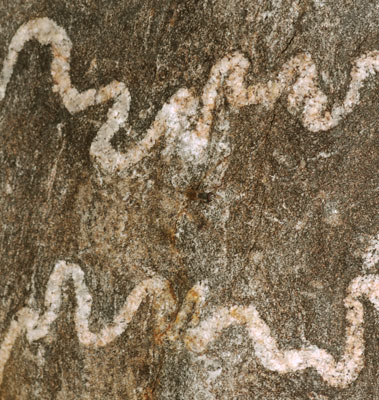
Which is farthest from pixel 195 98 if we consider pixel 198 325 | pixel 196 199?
pixel 198 325

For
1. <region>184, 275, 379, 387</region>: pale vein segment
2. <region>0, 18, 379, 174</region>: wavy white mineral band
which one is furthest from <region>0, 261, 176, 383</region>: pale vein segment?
<region>0, 18, 379, 174</region>: wavy white mineral band

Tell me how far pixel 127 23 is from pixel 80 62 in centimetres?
16

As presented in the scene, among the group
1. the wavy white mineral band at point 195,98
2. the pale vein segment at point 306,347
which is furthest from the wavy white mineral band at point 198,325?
the wavy white mineral band at point 195,98

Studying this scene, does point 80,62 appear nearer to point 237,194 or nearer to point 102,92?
point 102,92

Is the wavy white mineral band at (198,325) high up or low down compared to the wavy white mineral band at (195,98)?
down

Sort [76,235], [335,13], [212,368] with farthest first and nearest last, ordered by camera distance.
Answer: [76,235]
[212,368]
[335,13]

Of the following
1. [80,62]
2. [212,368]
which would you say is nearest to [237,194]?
[212,368]

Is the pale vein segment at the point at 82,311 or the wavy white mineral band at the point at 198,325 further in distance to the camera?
the pale vein segment at the point at 82,311

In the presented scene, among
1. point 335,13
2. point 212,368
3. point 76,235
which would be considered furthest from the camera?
point 76,235

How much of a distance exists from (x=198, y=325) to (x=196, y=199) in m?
0.31

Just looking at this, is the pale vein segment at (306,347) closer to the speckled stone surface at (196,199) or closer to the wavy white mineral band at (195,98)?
the speckled stone surface at (196,199)

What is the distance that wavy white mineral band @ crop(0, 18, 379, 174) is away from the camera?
3.57ft

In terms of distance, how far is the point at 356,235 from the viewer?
110cm

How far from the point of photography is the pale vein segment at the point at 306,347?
3.59 ft
